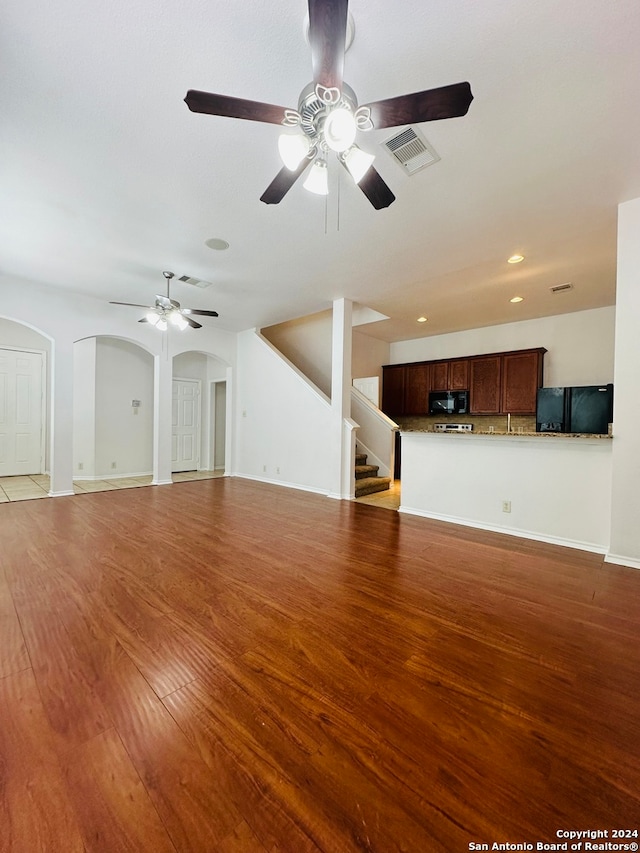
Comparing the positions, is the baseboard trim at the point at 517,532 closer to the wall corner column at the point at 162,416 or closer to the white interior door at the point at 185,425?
the wall corner column at the point at 162,416

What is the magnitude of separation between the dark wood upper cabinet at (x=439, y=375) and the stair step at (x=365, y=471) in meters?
2.05

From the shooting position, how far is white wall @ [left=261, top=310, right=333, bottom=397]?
703 centimetres

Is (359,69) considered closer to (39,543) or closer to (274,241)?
(274,241)

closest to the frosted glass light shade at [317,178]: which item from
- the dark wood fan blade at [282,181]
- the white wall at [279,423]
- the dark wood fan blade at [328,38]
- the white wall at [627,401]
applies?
the dark wood fan blade at [282,181]

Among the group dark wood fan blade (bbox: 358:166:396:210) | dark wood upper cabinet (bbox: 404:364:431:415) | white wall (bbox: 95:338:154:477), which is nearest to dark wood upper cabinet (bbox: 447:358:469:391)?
dark wood upper cabinet (bbox: 404:364:431:415)

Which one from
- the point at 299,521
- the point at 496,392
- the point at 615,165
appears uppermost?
the point at 615,165

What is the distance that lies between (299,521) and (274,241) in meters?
3.04

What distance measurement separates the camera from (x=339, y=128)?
61.1 inches

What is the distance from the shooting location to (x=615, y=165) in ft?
7.89

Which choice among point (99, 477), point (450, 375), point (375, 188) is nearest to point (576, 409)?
point (450, 375)

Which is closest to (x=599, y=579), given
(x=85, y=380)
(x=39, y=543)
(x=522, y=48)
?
(x=522, y=48)

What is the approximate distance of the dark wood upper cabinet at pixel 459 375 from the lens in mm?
6449

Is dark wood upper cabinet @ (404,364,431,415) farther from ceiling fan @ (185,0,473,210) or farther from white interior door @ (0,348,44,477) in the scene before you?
white interior door @ (0,348,44,477)

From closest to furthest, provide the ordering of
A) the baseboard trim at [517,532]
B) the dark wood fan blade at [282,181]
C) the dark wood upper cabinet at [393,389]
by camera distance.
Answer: the dark wood fan blade at [282,181], the baseboard trim at [517,532], the dark wood upper cabinet at [393,389]
